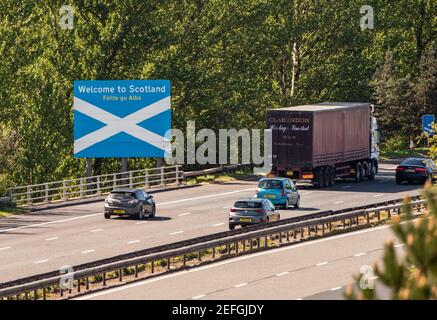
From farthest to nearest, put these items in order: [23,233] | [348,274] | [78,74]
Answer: [78,74] < [23,233] < [348,274]

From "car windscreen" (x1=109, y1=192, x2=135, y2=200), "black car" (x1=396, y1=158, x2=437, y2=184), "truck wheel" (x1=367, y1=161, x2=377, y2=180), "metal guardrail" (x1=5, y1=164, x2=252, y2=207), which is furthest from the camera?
"truck wheel" (x1=367, y1=161, x2=377, y2=180)

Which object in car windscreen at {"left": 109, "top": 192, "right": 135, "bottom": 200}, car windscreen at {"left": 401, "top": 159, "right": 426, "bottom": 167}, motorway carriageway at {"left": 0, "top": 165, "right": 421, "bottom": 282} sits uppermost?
car windscreen at {"left": 401, "top": 159, "right": 426, "bottom": 167}

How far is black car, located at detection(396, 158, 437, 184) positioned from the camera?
207 ft

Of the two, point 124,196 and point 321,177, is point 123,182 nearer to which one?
point 321,177

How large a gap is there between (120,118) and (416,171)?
15102 millimetres

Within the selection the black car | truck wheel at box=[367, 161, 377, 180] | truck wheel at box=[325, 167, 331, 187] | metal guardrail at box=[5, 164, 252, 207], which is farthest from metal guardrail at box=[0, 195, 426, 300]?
truck wheel at box=[367, 161, 377, 180]

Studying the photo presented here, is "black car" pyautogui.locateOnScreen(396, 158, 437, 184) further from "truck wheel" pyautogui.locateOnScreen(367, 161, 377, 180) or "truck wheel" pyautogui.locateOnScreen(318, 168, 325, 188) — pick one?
"truck wheel" pyautogui.locateOnScreen(318, 168, 325, 188)

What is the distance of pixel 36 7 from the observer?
277 ft

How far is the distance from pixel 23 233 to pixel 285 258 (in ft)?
36.4

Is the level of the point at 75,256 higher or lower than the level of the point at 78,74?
lower

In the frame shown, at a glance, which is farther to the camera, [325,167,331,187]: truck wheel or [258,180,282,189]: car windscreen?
[325,167,331,187]: truck wheel
